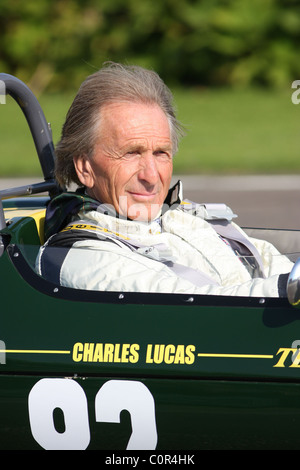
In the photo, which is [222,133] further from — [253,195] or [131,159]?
[131,159]

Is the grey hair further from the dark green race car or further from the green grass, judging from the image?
the green grass

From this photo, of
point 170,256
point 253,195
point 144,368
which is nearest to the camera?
point 144,368

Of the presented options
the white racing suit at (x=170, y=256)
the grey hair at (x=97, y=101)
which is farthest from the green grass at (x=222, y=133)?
the grey hair at (x=97, y=101)

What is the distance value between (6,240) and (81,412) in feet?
1.73

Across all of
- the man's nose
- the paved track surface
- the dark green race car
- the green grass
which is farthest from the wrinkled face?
the green grass

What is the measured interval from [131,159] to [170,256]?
0.32 meters

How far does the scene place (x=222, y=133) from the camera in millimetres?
12539

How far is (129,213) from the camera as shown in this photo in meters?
2.63

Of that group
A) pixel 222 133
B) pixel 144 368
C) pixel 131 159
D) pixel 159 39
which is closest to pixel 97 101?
pixel 131 159

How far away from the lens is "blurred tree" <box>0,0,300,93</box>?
15.8 m

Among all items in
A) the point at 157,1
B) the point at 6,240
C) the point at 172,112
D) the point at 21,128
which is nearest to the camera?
the point at 6,240

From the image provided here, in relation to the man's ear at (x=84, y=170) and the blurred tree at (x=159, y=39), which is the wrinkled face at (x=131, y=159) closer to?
the man's ear at (x=84, y=170)
